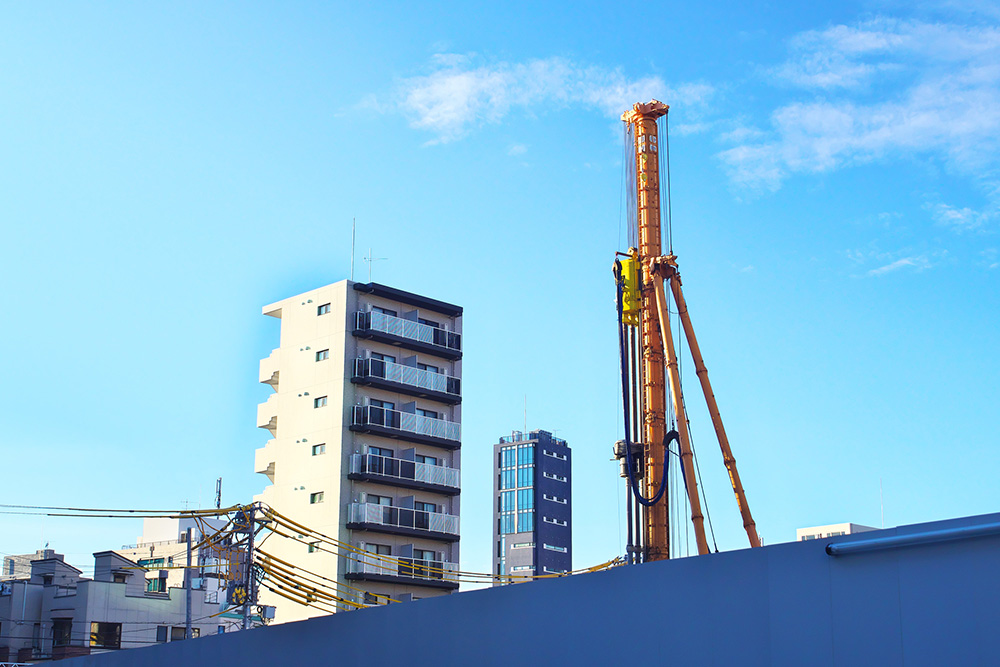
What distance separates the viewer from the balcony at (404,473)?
51969 mm

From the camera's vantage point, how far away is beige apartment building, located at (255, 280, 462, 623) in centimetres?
5181

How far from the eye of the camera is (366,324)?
2128 inches

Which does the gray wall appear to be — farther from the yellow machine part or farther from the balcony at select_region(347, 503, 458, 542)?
the balcony at select_region(347, 503, 458, 542)

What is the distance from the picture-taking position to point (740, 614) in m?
12.9

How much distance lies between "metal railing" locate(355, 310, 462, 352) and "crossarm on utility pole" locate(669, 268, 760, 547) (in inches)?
726

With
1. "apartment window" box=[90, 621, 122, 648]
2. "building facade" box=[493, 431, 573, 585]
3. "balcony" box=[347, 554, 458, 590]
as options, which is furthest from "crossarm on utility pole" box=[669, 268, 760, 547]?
"building facade" box=[493, 431, 573, 585]

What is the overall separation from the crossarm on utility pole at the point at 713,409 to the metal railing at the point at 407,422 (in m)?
18.1

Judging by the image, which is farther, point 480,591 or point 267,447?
point 267,447

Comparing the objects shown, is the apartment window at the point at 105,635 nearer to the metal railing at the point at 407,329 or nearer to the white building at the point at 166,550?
the white building at the point at 166,550

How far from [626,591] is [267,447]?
44627 millimetres

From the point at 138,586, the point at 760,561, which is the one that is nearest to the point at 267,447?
the point at 138,586

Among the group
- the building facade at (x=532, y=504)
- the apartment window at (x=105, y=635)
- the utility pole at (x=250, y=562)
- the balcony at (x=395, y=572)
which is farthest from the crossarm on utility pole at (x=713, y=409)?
the building facade at (x=532, y=504)

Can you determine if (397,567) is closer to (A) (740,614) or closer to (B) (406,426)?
(B) (406,426)

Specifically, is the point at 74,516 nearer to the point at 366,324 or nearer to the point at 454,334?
the point at 366,324
